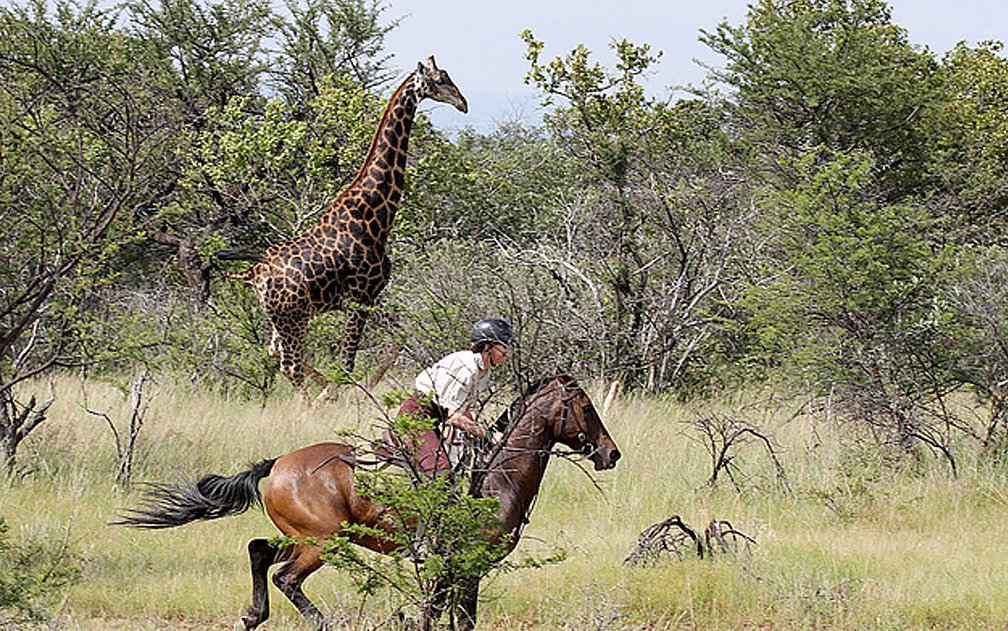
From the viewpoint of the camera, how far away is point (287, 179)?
14125 millimetres

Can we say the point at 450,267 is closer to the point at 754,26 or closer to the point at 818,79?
the point at 818,79

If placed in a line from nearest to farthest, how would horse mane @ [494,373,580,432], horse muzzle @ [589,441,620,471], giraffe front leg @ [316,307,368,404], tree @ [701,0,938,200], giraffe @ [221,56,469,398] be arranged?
1. horse mane @ [494,373,580,432]
2. horse muzzle @ [589,441,620,471]
3. giraffe @ [221,56,469,398]
4. giraffe front leg @ [316,307,368,404]
5. tree @ [701,0,938,200]

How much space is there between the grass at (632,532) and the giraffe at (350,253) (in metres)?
0.92

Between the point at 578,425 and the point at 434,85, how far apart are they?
5.59 m

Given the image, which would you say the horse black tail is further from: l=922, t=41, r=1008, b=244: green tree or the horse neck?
l=922, t=41, r=1008, b=244: green tree

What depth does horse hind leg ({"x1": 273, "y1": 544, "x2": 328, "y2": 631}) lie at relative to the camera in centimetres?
556

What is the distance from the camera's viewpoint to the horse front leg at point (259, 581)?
5695mm

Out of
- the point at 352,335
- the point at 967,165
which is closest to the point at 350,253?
the point at 352,335

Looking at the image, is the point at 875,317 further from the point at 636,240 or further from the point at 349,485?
the point at 349,485

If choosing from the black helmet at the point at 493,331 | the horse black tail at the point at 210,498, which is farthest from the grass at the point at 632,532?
the black helmet at the point at 493,331

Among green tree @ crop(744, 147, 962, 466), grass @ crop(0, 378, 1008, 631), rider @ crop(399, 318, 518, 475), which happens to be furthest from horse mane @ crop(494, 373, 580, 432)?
green tree @ crop(744, 147, 962, 466)

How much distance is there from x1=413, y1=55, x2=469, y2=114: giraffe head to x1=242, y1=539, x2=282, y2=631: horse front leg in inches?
218

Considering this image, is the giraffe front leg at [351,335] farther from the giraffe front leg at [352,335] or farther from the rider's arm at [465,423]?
the rider's arm at [465,423]

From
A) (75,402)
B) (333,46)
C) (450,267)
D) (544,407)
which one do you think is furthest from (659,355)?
(333,46)
